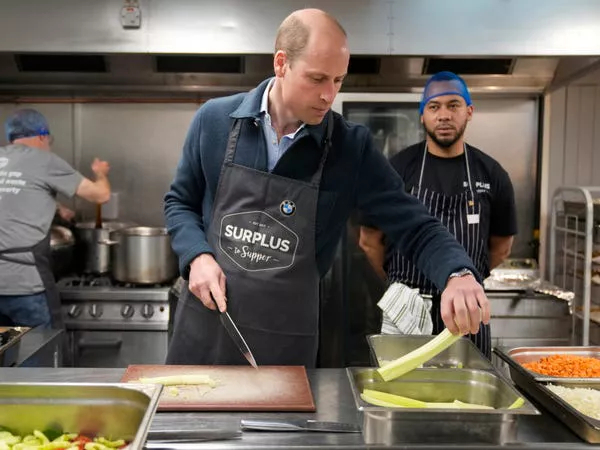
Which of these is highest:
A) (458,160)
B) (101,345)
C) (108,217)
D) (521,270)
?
(458,160)

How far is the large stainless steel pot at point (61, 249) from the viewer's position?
371cm

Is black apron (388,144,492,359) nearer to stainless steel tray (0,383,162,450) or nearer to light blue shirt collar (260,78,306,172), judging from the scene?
light blue shirt collar (260,78,306,172)

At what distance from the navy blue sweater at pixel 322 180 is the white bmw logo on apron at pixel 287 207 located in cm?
9

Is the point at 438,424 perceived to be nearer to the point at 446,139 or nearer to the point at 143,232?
the point at 446,139

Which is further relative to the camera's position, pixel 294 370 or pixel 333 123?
pixel 333 123

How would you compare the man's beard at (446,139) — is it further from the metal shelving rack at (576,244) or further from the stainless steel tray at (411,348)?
the metal shelving rack at (576,244)

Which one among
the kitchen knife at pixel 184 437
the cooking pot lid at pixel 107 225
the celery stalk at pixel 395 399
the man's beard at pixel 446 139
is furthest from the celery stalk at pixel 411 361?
the cooking pot lid at pixel 107 225

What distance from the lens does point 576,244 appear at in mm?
3752

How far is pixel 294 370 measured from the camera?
5.32 feet

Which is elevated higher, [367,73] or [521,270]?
[367,73]

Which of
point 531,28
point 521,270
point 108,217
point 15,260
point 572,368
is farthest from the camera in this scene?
point 108,217

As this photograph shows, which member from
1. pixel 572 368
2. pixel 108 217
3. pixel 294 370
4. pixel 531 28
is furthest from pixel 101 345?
pixel 531 28

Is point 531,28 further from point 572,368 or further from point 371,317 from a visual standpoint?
point 572,368

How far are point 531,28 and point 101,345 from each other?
10.1 feet
